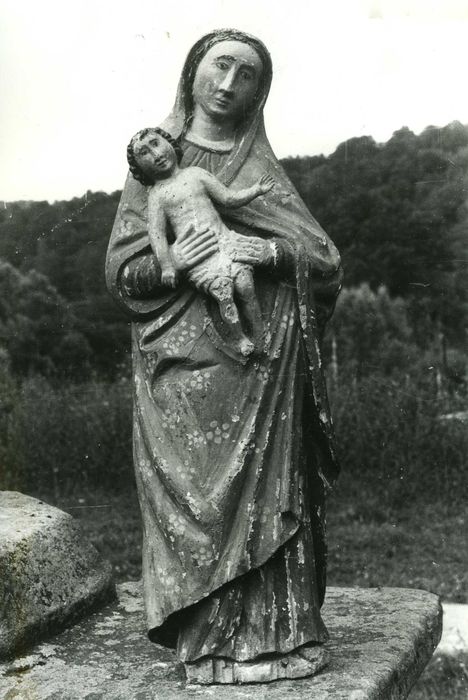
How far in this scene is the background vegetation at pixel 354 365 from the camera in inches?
294

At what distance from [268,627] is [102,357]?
368 cm

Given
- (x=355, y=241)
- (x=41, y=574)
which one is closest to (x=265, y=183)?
(x=41, y=574)

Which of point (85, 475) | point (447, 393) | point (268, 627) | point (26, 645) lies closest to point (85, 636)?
point (26, 645)

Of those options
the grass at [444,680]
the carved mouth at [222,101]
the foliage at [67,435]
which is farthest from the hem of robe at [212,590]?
the foliage at [67,435]

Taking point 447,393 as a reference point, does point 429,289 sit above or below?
above

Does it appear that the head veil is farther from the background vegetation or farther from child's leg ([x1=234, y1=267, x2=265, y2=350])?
the background vegetation

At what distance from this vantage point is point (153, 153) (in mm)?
4168

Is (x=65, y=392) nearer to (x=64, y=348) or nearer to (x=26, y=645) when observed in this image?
(x=64, y=348)

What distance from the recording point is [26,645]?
188 inches

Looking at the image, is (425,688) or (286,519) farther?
(425,688)

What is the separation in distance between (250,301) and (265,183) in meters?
0.37

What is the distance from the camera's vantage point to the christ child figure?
4102 mm

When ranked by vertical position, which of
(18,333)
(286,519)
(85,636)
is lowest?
(85,636)

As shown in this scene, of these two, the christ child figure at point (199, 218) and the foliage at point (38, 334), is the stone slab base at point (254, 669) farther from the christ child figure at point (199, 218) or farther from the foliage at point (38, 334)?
the foliage at point (38, 334)
